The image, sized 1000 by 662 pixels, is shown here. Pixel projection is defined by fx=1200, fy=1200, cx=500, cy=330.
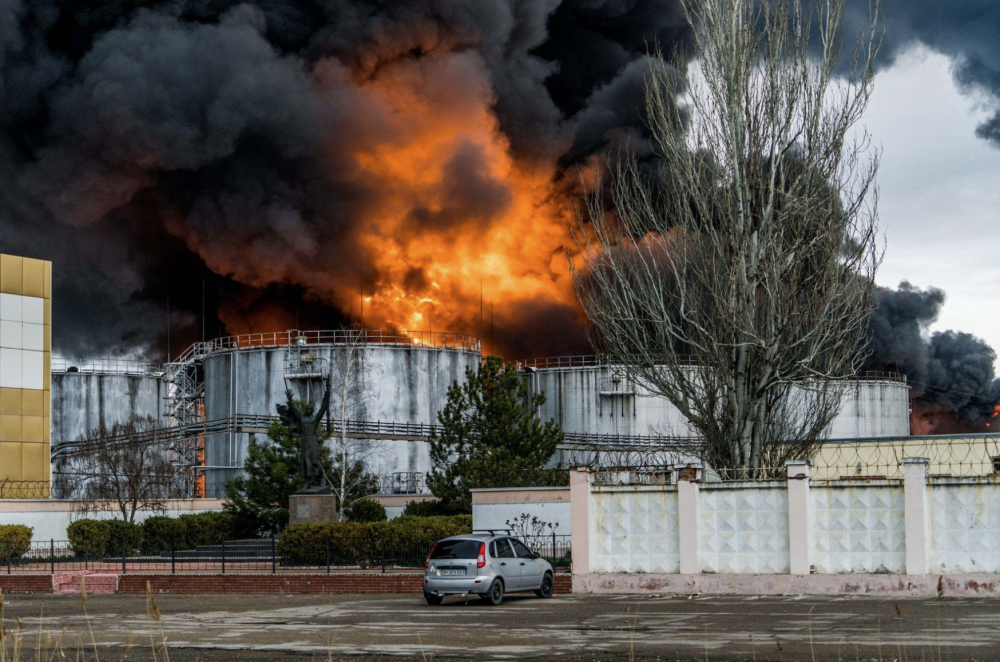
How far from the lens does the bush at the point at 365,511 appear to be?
48281 millimetres

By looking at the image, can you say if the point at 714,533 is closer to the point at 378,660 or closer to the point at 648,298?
the point at 648,298

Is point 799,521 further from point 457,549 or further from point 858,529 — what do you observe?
point 457,549

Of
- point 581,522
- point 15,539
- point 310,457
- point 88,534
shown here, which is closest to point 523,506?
point 310,457

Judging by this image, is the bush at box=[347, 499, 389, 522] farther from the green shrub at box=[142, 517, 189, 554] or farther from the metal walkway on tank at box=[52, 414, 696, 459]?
the metal walkway on tank at box=[52, 414, 696, 459]

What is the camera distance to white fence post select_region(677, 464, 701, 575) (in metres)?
27.2

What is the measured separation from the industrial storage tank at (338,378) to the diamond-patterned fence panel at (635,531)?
1478 inches

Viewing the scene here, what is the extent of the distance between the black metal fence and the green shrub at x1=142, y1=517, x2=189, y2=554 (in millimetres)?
2639

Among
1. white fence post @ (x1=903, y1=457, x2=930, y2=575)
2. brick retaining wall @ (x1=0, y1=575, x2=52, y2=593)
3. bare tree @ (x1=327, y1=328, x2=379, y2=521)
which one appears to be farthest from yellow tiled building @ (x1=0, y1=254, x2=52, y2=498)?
white fence post @ (x1=903, y1=457, x2=930, y2=575)

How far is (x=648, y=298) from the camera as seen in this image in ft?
110

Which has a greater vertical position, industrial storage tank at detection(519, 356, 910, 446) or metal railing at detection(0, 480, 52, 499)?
industrial storage tank at detection(519, 356, 910, 446)

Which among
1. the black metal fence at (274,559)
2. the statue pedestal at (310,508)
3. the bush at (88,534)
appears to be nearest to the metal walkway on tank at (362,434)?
the bush at (88,534)

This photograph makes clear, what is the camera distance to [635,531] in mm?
28141

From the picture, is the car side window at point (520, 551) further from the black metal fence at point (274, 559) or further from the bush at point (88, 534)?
the bush at point (88, 534)

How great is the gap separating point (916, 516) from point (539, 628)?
1024 cm
